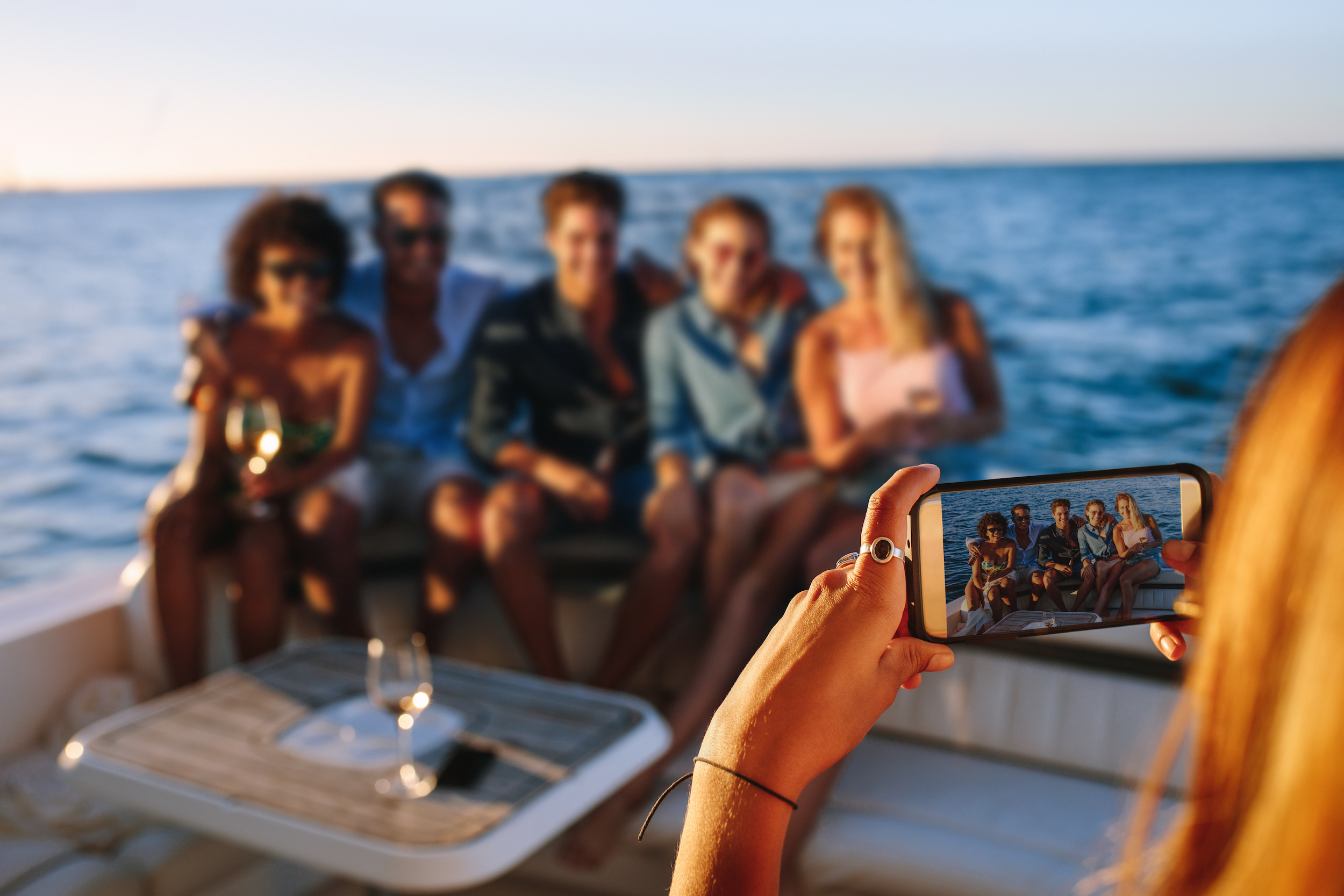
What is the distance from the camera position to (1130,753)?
74.5 inches

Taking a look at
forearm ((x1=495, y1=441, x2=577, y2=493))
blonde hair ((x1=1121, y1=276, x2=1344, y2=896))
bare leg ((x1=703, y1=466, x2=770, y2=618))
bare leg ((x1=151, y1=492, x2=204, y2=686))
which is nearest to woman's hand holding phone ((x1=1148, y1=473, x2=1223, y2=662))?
blonde hair ((x1=1121, y1=276, x2=1344, y2=896))

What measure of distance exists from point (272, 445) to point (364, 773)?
793mm

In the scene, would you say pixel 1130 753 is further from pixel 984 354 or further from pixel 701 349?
pixel 701 349

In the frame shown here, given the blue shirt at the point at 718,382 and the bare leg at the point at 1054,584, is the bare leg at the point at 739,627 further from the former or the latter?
the bare leg at the point at 1054,584

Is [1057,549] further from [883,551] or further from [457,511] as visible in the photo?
[457,511]

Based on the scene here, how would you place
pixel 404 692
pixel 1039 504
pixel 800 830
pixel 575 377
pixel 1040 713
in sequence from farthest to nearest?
1. pixel 575 377
2. pixel 1040 713
3. pixel 800 830
4. pixel 404 692
5. pixel 1039 504

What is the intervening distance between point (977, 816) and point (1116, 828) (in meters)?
0.23

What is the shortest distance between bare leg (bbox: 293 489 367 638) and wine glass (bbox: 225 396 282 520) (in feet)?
1.08

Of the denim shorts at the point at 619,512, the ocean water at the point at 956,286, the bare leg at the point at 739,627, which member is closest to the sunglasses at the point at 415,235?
the denim shorts at the point at 619,512

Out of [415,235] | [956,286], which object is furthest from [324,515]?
[956,286]

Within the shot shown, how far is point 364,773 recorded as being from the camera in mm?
1480

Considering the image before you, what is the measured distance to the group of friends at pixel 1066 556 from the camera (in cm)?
59

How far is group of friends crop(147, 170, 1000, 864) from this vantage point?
2.22m

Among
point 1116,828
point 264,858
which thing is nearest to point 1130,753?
point 1116,828
